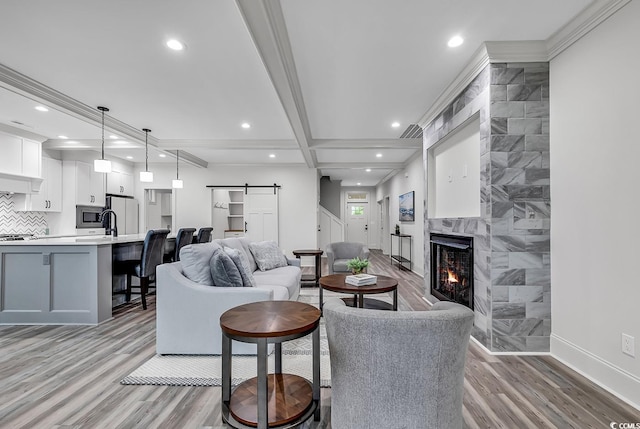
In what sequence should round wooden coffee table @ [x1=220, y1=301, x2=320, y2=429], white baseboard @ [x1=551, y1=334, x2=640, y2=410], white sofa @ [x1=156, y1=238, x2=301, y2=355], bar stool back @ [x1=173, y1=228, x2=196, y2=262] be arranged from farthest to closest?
bar stool back @ [x1=173, y1=228, x2=196, y2=262] → white sofa @ [x1=156, y1=238, x2=301, y2=355] → white baseboard @ [x1=551, y1=334, x2=640, y2=410] → round wooden coffee table @ [x1=220, y1=301, x2=320, y2=429]

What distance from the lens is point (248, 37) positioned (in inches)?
94.5

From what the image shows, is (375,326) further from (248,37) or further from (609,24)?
(609,24)

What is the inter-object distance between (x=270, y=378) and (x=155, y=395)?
0.77 m

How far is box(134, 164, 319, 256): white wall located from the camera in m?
7.39

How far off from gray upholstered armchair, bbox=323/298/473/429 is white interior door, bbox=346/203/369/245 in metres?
10.3

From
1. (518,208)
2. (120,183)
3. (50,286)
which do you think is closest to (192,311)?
(50,286)

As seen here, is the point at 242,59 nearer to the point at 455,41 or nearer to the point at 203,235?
the point at 455,41

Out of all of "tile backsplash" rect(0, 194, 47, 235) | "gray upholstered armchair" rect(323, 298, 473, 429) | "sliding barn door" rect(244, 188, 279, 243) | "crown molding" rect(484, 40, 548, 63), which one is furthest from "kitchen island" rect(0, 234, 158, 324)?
"crown molding" rect(484, 40, 548, 63)

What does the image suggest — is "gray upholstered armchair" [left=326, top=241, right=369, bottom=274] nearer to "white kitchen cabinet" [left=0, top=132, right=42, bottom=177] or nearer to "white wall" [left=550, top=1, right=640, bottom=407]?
"white wall" [left=550, top=1, right=640, bottom=407]

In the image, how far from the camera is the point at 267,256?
13.4 feet

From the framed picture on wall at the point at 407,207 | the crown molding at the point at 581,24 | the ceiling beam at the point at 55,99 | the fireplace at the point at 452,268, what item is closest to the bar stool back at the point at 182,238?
the ceiling beam at the point at 55,99

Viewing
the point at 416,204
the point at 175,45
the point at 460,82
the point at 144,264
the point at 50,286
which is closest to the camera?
the point at 175,45

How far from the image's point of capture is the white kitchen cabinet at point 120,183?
6520 mm

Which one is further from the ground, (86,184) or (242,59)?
(242,59)
